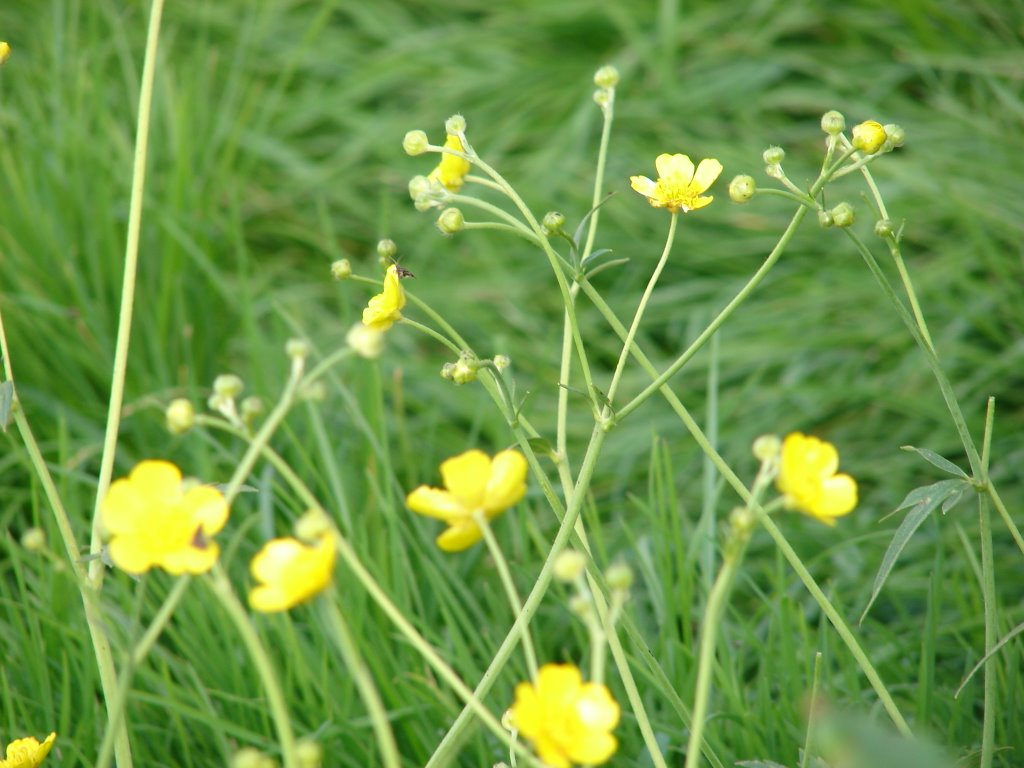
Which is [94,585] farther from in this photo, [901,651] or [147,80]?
[901,651]

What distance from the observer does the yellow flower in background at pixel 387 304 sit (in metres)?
0.64

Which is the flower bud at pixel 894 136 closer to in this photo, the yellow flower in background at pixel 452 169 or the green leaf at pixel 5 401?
the yellow flower in background at pixel 452 169

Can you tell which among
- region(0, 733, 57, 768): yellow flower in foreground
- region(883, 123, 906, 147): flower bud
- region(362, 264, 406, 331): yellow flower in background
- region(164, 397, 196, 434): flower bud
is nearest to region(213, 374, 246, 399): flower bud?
region(164, 397, 196, 434): flower bud

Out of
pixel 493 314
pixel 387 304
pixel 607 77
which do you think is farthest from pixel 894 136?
pixel 493 314

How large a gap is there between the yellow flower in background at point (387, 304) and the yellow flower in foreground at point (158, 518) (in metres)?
0.18

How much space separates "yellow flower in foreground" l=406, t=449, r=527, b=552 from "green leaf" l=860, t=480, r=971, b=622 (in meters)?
0.22

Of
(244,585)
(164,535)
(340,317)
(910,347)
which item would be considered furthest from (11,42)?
(164,535)

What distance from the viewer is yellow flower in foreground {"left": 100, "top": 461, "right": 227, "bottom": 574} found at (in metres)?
0.47

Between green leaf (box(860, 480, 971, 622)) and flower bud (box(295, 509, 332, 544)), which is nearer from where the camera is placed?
flower bud (box(295, 509, 332, 544))

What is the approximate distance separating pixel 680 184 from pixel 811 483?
11.2 inches

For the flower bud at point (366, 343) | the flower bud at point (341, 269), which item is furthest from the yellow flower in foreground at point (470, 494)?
the flower bud at point (341, 269)

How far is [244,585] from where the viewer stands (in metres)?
1.12

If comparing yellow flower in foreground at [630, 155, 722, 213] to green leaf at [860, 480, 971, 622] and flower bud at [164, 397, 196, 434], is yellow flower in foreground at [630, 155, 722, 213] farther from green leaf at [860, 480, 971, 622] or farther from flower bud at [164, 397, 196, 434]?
flower bud at [164, 397, 196, 434]

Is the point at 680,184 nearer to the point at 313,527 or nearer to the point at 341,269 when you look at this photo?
the point at 341,269
